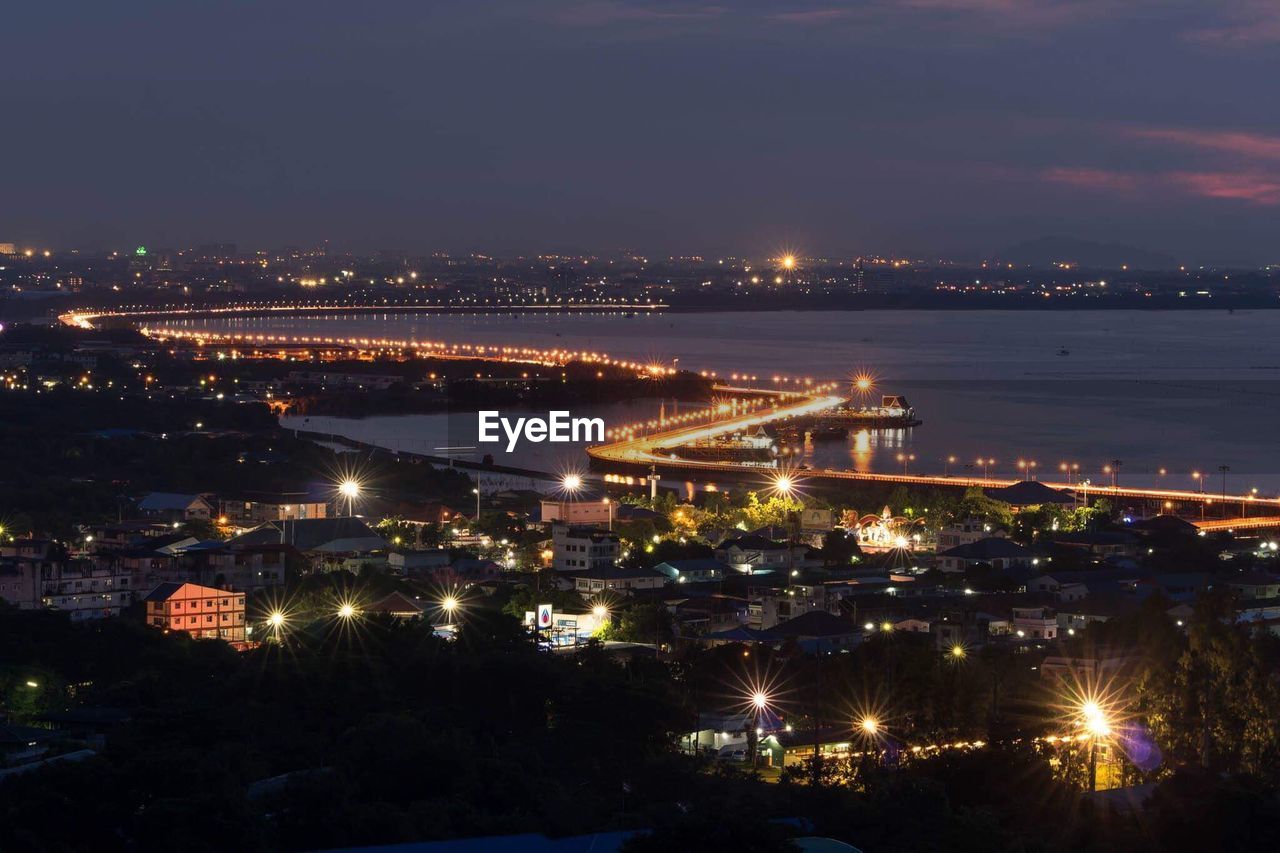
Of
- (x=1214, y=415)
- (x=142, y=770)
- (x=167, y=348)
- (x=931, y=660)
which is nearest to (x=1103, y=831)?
(x=931, y=660)

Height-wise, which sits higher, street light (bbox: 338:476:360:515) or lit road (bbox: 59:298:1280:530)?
lit road (bbox: 59:298:1280:530)

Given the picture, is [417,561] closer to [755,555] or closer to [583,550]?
[583,550]

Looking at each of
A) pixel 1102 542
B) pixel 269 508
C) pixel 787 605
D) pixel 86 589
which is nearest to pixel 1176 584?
pixel 1102 542

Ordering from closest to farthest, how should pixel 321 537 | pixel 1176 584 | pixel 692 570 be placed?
pixel 1176 584, pixel 692 570, pixel 321 537

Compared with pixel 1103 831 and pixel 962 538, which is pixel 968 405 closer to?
pixel 962 538

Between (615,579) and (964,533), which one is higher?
(964,533)

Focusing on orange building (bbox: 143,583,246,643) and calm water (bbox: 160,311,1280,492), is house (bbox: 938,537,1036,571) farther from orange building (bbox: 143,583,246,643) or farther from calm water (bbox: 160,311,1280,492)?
calm water (bbox: 160,311,1280,492)

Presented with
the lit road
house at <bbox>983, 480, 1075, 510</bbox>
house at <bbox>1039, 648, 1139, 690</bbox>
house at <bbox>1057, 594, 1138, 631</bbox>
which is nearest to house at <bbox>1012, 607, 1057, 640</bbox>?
house at <bbox>1057, 594, 1138, 631</bbox>
